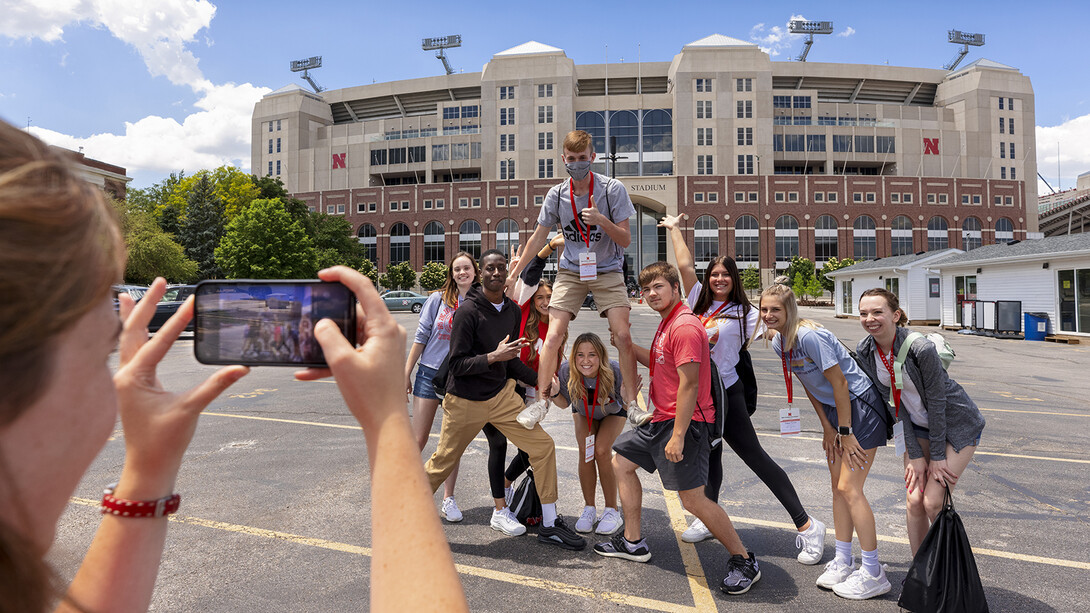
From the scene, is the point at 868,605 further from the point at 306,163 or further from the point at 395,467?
the point at 306,163

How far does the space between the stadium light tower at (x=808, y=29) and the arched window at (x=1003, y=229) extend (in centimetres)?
3655

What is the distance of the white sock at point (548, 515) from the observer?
458 centimetres

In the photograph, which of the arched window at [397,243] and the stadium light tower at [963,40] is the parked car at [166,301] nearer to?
the arched window at [397,243]

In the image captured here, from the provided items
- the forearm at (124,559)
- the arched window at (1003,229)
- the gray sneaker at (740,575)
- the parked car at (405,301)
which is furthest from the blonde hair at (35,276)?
the arched window at (1003,229)

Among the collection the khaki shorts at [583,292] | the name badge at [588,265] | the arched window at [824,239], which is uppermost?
the arched window at [824,239]

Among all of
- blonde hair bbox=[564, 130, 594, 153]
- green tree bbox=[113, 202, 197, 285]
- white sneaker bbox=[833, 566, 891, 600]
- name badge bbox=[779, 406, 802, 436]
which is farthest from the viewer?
green tree bbox=[113, 202, 197, 285]

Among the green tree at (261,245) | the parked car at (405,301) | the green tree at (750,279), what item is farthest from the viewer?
the green tree at (750,279)

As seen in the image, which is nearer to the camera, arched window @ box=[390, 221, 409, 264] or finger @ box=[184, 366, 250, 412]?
finger @ box=[184, 366, 250, 412]

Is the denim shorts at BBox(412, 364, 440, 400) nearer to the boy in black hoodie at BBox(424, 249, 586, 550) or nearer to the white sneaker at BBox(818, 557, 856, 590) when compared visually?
the boy in black hoodie at BBox(424, 249, 586, 550)

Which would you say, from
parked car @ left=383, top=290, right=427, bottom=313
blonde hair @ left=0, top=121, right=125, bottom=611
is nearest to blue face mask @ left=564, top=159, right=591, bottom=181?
blonde hair @ left=0, top=121, right=125, bottom=611

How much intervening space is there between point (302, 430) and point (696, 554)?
19.0 ft

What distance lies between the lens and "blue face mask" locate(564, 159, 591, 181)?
505 cm

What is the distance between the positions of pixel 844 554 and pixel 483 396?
279cm

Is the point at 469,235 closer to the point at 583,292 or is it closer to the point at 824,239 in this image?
the point at 824,239
